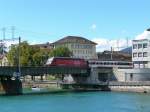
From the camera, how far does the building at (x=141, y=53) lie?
6230 inches

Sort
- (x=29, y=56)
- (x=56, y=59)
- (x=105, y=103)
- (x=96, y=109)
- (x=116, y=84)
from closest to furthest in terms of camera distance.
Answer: (x=96, y=109) → (x=105, y=103) → (x=116, y=84) → (x=56, y=59) → (x=29, y=56)

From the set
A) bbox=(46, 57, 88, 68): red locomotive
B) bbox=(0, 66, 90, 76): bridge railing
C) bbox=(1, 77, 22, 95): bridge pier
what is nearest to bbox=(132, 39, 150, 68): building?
bbox=(46, 57, 88, 68): red locomotive

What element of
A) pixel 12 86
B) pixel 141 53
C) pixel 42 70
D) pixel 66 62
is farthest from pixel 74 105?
pixel 141 53

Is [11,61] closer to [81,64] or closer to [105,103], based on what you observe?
[81,64]

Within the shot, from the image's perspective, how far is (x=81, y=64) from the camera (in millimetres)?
151000

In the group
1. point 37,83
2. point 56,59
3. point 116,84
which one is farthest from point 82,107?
point 37,83

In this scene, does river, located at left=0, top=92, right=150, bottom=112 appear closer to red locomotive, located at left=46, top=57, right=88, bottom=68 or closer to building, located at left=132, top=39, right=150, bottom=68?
red locomotive, located at left=46, top=57, right=88, bottom=68

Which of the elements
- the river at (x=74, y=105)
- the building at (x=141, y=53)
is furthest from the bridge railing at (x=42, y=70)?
the river at (x=74, y=105)

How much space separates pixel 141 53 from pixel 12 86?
161 feet

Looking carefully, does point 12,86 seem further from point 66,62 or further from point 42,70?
point 66,62

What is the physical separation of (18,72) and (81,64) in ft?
100.0

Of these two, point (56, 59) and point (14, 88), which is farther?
point (56, 59)

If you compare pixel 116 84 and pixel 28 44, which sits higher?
pixel 28 44

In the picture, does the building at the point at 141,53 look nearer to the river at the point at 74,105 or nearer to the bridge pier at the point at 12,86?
the bridge pier at the point at 12,86
